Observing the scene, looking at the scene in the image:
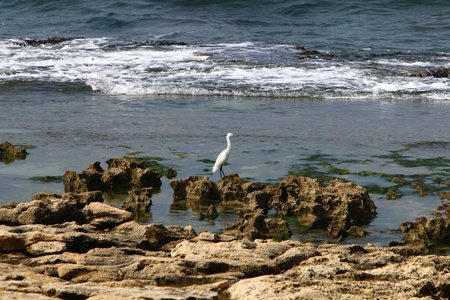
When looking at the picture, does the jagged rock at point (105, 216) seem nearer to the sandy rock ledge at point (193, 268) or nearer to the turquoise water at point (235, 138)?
the sandy rock ledge at point (193, 268)

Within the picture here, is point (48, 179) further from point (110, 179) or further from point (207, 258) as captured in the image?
point (207, 258)

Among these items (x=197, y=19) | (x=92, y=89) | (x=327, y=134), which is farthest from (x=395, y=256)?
(x=197, y=19)

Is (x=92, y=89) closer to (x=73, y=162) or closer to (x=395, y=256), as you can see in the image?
(x=73, y=162)

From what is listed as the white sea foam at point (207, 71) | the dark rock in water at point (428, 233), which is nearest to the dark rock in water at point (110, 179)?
the dark rock in water at point (428, 233)

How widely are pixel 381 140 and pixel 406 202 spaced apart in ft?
8.92

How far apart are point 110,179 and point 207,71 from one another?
32.2 ft

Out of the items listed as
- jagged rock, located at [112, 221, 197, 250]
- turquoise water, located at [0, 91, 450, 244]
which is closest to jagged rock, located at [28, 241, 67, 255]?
jagged rock, located at [112, 221, 197, 250]

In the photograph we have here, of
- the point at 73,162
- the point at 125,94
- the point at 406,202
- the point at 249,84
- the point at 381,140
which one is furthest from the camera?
the point at 249,84

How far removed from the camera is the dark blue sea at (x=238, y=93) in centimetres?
668

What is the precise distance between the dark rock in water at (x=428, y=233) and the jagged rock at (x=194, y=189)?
6.07ft

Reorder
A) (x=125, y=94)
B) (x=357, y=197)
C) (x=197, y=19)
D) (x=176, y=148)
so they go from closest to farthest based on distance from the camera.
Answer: (x=357, y=197), (x=176, y=148), (x=125, y=94), (x=197, y=19)

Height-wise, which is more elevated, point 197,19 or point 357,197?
point 197,19

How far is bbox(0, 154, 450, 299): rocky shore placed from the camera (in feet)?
10.3

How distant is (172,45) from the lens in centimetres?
2069
